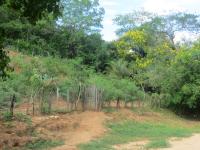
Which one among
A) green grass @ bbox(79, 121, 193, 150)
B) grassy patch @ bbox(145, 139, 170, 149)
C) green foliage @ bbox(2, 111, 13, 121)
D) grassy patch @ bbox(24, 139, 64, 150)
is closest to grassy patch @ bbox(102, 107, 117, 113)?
green grass @ bbox(79, 121, 193, 150)

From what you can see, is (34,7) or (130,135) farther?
(130,135)

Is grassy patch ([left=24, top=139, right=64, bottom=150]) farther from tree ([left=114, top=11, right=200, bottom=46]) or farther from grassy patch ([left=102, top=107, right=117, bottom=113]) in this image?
tree ([left=114, top=11, right=200, bottom=46])

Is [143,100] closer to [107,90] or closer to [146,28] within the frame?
[107,90]

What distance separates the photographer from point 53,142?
565 inches

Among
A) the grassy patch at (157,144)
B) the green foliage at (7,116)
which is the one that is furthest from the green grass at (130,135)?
the green foliage at (7,116)

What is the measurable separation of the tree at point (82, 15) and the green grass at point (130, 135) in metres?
17.3

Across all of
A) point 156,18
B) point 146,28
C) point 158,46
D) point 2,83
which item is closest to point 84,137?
point 2,83

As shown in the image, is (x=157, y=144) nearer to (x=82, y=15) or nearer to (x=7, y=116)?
(x=7, y=116)

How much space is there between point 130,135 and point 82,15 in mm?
21779

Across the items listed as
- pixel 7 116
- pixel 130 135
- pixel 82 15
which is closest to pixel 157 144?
pixel 130 135

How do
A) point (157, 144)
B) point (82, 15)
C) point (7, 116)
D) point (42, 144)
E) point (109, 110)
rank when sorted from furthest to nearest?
point (82, 15)
point (109, 110)
point (7, 116)
point (157, 144)
point (42, 144)

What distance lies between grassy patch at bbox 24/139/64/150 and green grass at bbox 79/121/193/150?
2.89 feet

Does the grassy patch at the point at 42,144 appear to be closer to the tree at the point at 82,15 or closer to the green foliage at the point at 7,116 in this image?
the green foliage at the point at 7,116

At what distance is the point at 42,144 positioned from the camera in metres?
13.9
